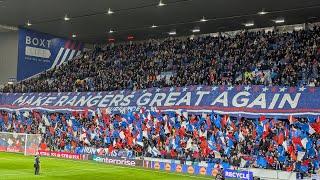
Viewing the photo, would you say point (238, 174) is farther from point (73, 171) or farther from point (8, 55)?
point (8, 55)

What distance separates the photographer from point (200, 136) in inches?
1516

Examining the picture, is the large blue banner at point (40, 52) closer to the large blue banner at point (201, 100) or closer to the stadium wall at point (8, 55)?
the stadium wall at point (8, 55)

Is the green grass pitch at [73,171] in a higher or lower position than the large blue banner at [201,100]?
lower

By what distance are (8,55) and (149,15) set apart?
825 inches

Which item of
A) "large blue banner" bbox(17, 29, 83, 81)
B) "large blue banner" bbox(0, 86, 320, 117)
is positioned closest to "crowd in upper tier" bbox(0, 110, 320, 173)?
"large blue banner" bbox(0, 86, 320, 117)

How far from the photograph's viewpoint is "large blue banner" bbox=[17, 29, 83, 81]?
56.9 meters

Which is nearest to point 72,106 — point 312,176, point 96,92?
point 96,92

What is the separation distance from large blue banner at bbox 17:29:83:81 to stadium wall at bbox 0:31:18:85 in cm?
101

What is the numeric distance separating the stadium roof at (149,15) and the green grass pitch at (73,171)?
45.0ft

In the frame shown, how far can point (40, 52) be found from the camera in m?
59.1

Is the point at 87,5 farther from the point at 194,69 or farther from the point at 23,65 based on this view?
the point at 23,65

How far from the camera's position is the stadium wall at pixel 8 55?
57.5 m

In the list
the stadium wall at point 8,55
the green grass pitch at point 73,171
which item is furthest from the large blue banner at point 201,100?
the green grass pitch at point 73,171

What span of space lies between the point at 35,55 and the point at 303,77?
3322 centimetres
